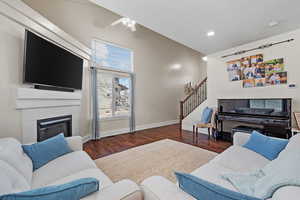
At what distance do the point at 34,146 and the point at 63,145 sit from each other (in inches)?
11.5

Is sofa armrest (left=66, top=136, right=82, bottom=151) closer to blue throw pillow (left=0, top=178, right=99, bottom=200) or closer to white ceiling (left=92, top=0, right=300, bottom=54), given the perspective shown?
blue throw pillow (left=0, top=178, right=99, bottom=200)

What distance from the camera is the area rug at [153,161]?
2.06m

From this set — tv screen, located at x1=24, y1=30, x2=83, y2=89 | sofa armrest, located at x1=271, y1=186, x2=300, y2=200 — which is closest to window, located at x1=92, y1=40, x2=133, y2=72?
tv screen, located at x1=24, y1=30, x2=83, y2=89

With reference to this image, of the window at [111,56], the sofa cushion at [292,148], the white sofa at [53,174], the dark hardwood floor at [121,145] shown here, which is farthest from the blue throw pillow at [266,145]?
the window at [111,56]

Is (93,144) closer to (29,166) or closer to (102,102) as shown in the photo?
(102,102)

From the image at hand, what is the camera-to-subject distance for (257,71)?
329cm

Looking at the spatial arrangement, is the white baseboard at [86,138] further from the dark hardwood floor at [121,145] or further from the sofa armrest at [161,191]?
the sofa armrest at [161,191]

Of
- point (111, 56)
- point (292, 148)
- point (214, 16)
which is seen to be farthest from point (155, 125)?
point (292, 148)

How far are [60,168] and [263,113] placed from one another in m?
3.97

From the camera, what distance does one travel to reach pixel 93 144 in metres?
3.42

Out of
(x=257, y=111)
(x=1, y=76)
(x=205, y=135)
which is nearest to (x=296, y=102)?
(x=257, y=111)

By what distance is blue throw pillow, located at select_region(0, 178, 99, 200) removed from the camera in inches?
23.8

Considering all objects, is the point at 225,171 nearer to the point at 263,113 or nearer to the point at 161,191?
the point at 161,191

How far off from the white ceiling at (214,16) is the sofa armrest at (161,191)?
7.93ft
